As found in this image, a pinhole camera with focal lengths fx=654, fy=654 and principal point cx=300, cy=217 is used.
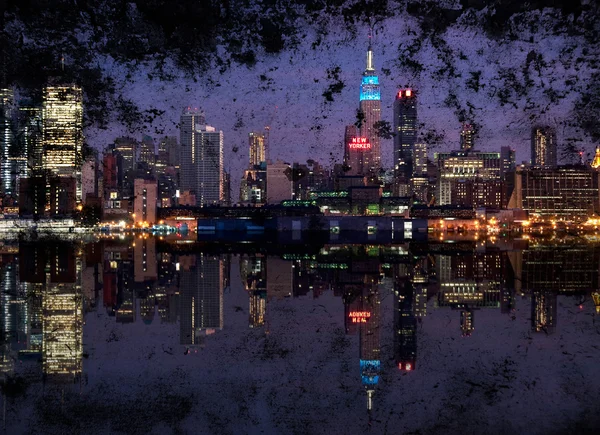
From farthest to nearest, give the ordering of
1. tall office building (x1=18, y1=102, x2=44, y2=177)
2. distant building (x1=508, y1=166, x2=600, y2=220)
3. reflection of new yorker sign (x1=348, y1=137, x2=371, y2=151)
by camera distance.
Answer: distant building (x1=508, y1=166, x2=600, y2=220)
reflection of new yorker sign (x1=348, y1=137, x2=371, y2=151)
tall office building (x1=18, y1=102, x2=44, y2=177)

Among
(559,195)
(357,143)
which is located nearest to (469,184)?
(559,195)

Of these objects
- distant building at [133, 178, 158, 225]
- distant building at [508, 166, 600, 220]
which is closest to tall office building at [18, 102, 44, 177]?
distant building at [133, 178, 158, 225]

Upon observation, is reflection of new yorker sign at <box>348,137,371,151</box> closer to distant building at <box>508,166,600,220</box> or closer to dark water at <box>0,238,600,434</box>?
dark water at <box>0,238,600,434</box>

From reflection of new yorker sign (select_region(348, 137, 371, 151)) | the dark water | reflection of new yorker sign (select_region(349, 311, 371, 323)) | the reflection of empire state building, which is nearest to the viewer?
the dark water

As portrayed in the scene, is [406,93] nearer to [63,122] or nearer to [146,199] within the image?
[63,122]

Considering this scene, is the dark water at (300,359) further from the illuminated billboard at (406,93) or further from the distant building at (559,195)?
the distant building at (559,195)

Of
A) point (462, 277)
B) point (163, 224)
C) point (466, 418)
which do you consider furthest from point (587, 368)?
point (163, 224)
